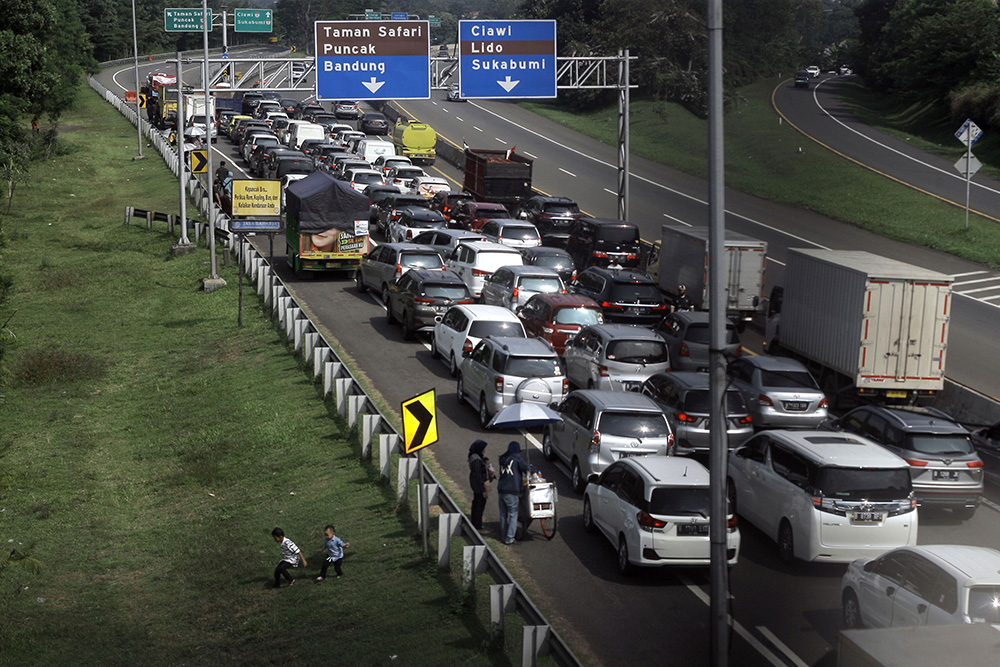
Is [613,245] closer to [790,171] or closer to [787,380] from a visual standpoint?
[787,380]

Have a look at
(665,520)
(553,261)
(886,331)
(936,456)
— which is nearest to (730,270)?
(553,261)

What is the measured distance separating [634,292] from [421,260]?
6522mm

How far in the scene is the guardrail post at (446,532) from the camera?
14898 millimetres

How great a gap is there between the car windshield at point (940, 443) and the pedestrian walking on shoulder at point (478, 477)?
6.80 metres

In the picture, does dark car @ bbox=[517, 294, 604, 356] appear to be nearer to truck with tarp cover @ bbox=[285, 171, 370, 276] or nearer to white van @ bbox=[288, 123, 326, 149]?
truck with tarp cover @ bbox=[285, 171, 370, 276]

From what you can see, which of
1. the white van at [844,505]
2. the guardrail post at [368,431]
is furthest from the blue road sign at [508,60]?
the white van at [844,505]

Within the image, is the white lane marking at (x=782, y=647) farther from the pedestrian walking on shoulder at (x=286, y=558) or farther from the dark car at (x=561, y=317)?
the dark car at (x=561, y=317)

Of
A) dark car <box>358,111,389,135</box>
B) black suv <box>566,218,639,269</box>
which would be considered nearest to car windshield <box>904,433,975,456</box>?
black suv <box>566,218,639,269</box>

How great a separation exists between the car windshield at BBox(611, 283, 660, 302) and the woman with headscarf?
1278cm

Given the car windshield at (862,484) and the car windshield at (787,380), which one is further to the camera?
the car windshield at (787,380)

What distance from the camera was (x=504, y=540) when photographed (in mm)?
16172

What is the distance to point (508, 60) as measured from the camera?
1449 inches

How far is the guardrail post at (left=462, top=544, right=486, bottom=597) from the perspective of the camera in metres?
13.8

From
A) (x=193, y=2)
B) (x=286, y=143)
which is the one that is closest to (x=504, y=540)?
(x=286, y=143)
